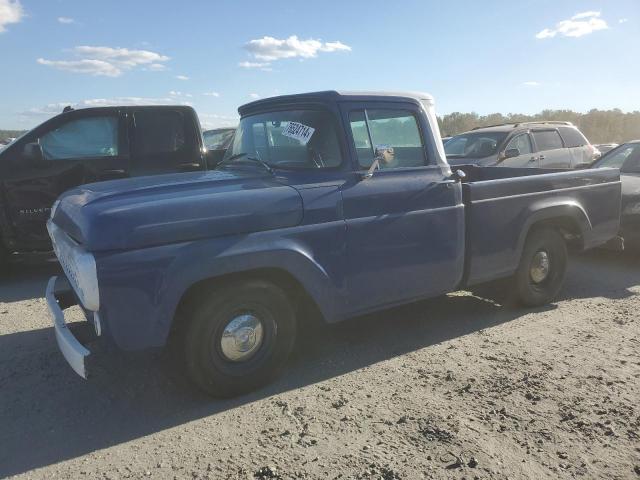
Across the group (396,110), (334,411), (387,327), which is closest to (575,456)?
(334,411)

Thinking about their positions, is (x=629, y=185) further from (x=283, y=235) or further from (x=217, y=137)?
(x=217, y=137)

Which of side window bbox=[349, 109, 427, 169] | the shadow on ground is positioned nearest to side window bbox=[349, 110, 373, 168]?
side window bbox=[349, 109, 427, 169]

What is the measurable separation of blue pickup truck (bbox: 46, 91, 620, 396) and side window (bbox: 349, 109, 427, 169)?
1 centimetres

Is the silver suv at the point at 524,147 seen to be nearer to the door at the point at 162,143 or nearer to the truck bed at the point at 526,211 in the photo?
the truck bed at the point at 526,211

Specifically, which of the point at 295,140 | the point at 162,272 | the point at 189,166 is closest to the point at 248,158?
the point at 295,140

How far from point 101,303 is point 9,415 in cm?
107

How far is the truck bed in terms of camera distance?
168 inches

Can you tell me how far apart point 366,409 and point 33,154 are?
16.0 feet

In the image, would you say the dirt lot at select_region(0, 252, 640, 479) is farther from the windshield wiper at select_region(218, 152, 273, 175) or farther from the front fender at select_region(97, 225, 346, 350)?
the windshield wiper at select_region(218, 152, 273, 175)

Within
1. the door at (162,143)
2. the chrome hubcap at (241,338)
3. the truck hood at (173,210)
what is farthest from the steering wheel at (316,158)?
the door at (162,143)

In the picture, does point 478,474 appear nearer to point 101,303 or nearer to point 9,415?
point 101,303

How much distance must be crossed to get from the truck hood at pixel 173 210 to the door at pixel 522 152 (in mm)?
7567

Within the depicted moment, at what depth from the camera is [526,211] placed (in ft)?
15.0

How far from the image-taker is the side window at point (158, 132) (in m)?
6.46
